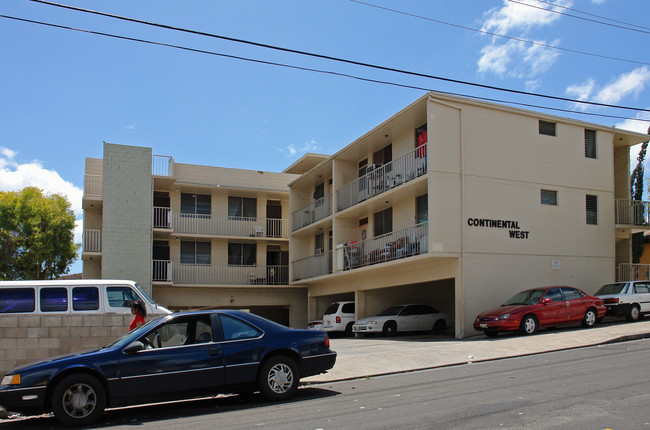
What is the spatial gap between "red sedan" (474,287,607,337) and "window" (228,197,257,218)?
18.6 meters

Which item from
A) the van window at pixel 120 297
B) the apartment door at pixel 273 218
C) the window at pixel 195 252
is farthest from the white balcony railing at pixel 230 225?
the van window at pixel 120 297

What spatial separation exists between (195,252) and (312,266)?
6.86m

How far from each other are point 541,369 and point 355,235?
17.9 metres

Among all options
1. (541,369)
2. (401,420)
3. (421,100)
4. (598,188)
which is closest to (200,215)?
(421,100)

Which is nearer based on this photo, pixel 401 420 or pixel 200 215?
pixel 401 420

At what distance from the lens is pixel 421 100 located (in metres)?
20.6

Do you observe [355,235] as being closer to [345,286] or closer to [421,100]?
[345,286]

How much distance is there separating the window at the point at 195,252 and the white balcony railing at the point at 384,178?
9253mm

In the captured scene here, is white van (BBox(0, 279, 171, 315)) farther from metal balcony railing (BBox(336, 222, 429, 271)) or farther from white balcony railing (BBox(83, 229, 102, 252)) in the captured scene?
white balcony railing (BBox(83, 229, 102, 252))

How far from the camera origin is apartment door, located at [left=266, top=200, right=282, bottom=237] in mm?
34719

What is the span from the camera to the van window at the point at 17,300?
1273 cm

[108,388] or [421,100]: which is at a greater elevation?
[421,100]

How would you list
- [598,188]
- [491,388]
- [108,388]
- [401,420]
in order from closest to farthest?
[401,420] < [108,388] < [491,388] < [598,188]

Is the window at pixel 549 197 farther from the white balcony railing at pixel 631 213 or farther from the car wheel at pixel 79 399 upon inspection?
the car wheel at pixel 79 399
